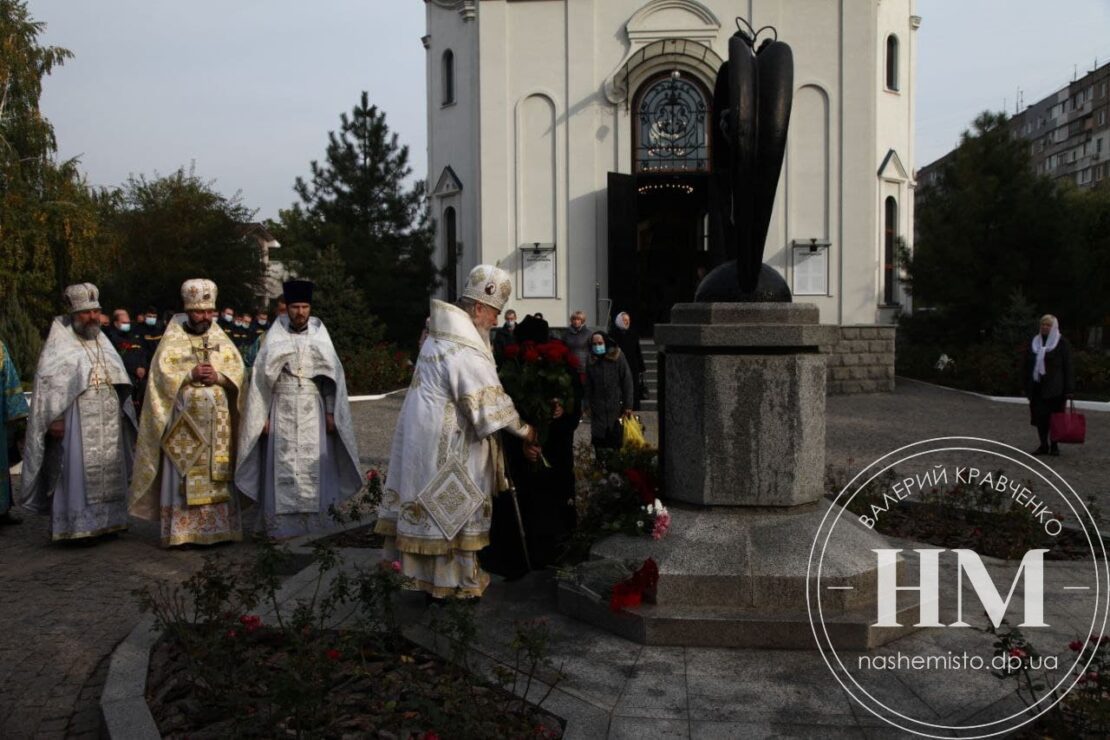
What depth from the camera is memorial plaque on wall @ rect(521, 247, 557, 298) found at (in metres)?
20.2

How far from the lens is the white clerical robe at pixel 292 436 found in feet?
25.0

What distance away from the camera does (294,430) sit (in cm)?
765

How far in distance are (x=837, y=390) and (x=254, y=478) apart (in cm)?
1465

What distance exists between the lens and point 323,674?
3.98m

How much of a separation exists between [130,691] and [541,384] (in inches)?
102

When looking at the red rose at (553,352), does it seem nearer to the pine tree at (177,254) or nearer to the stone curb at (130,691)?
the stone curb at (130,691)

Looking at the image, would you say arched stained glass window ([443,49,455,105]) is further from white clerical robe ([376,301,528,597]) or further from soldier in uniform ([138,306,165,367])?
white clerical robe ([376,301,528,597])

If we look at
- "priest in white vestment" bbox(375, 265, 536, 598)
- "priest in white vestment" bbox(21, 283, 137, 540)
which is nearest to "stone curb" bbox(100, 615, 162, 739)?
"priest in white vestment" bbox(375, 265, 536, 598)

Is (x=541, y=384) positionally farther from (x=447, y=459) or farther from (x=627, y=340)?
(x=627, y=340)

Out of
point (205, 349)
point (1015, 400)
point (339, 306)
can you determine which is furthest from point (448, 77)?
point (205, 349)

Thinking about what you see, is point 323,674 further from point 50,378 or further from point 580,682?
point 50,378

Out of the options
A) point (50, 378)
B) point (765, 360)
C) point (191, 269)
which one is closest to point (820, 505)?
point (765, 360)

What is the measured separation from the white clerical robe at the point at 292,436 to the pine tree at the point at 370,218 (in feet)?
52.7

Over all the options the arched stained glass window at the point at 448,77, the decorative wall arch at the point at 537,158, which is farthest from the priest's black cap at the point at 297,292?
the arched stained glass window at the point at 448,77
